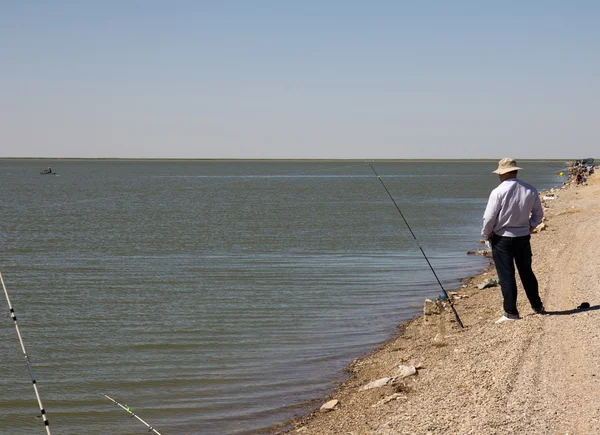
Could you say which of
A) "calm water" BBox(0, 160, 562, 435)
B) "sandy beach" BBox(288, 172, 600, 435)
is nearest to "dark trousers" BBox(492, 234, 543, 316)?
"sandy beach" BBox(288, 172, 600, 435)

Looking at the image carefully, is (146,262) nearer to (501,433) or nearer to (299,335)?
(299,335)

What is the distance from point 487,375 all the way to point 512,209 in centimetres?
208

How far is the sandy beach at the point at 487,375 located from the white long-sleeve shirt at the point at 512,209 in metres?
1.14

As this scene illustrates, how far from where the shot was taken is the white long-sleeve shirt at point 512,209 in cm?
843

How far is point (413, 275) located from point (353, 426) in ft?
36.5

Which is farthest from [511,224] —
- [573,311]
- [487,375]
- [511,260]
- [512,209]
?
[487,375]

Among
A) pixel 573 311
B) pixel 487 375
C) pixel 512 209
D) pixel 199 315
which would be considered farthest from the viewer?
pixel 199 315

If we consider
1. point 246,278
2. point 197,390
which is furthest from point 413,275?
point 197,390

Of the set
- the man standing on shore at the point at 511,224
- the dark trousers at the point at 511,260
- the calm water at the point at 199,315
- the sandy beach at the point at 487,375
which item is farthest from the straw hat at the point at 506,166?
the calm water at the point at 199,315

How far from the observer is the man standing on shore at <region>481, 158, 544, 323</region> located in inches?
332

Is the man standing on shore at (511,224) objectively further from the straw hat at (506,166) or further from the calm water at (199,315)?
the calm water at (199,315)

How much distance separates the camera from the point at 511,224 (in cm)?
849

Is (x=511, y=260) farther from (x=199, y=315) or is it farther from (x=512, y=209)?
(x=199, y=315)

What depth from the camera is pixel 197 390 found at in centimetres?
991
